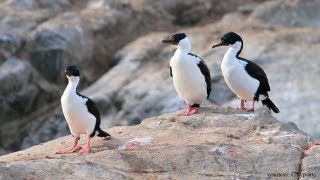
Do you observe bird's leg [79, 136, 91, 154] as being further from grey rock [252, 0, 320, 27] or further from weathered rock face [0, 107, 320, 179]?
grey rock [252, 0, 320, 27]

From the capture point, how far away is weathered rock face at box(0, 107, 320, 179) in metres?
11.5

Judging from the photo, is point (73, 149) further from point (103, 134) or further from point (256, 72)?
point (256, 72)

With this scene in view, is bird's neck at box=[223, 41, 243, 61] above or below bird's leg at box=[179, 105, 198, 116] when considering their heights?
above

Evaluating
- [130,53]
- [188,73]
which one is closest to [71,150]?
[188,73]

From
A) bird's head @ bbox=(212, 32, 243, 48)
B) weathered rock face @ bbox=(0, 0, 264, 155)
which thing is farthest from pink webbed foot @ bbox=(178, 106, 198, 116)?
weathered rock face @ bbox=(0, 0, 264, 155)

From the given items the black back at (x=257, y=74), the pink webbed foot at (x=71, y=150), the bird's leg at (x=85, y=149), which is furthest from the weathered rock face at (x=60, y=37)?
the bird's leg at (x=85, y=149)

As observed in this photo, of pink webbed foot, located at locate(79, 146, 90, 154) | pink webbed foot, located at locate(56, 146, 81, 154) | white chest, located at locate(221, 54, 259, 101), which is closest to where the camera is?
→ pink webbed foot, located at locate(79, 146, 90, 154)

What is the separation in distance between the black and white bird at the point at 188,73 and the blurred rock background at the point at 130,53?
7.96 meters

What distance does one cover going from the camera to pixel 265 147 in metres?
12.1

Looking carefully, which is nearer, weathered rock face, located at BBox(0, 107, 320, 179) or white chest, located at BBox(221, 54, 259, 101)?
weathered rock face, located at BBox(0, 107, 320, 179)

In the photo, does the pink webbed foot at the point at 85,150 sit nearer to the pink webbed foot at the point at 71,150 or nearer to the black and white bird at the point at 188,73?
the pink webbed foot at the point at 71,150

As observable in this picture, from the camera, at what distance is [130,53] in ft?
90.3

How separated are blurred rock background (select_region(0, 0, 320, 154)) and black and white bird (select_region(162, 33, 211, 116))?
7.96 m

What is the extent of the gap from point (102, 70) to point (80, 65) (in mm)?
721
